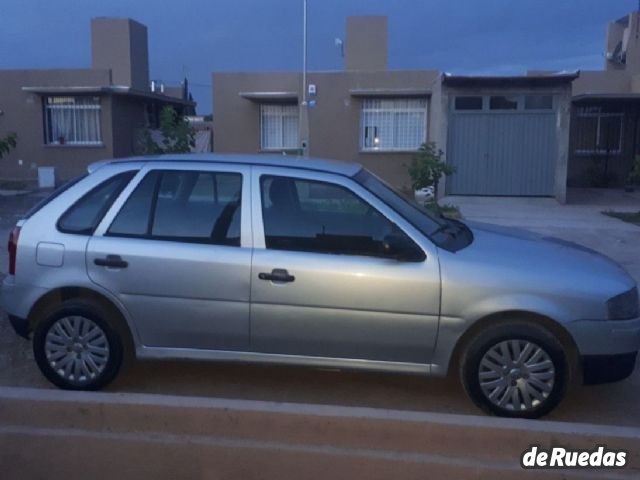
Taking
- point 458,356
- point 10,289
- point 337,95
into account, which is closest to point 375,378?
point 458,356

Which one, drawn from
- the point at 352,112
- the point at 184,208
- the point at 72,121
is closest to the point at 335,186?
the point at 184,208

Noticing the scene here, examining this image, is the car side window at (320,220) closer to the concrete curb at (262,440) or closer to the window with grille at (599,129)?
the concrete curb at (262,440)

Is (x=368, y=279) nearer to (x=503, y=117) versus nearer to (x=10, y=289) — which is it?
(x=10, y=289)

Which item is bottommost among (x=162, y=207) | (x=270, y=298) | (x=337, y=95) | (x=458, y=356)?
(x=458, y=356)

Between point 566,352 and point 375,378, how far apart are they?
144 cm

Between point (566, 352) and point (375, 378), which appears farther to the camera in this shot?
point (375, 378)

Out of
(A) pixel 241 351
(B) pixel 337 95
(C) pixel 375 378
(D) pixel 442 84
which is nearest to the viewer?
(A) pixel 241 351

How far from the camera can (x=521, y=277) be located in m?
4.89

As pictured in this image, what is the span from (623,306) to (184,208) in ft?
10.0

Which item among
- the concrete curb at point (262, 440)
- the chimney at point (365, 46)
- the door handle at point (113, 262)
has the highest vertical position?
the chimney at point (365, 46)

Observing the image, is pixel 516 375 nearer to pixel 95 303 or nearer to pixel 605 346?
pixel 605 346

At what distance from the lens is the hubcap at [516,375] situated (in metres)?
4.89

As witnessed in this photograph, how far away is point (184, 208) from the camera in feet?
17.7

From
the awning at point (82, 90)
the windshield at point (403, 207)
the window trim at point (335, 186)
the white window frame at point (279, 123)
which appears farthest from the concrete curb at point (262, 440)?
the awning at point (82, 90)
